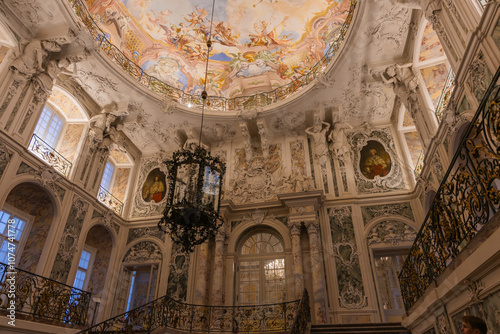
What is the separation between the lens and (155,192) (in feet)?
39.8

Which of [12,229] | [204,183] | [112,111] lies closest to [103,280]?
[12,229]

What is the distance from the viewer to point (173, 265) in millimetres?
10375

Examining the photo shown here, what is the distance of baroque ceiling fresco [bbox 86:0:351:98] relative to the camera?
1095cm

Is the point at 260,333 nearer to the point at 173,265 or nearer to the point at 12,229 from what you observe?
the point at 173,265

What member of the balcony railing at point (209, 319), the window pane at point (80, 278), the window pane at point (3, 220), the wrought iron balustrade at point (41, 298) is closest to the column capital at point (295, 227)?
the balcony railing at point (209, 319)

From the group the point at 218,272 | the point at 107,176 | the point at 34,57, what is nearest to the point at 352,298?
the point at 218,272

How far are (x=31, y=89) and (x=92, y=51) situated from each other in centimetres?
183

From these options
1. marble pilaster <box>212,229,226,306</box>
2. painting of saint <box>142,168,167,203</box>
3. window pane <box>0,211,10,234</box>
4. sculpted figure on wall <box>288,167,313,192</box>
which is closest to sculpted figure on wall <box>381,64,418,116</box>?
sculpted figure on wall <box>288,167,313,192</box>

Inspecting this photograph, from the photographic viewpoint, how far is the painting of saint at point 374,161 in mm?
10492

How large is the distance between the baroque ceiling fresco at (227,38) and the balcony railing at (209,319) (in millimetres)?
7882

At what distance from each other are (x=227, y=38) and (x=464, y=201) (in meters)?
10.9

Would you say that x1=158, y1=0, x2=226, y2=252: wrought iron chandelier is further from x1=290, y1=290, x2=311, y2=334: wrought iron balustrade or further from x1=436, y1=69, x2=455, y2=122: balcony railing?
x1=436, y1=69, x2=455, y2=122: balcony railing

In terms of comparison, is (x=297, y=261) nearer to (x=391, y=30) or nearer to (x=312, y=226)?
(x=312, y=226)

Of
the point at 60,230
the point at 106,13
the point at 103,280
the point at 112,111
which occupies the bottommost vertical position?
the point at 103,280
